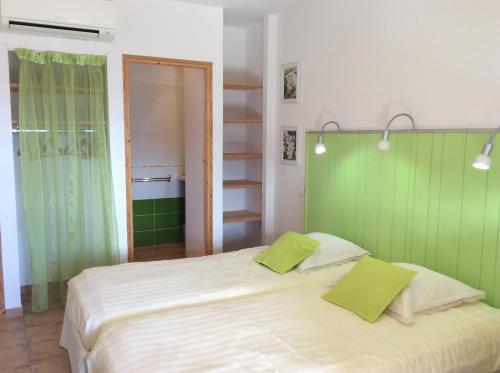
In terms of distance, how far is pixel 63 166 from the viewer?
11.9ft

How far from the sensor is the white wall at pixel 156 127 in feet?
17.6

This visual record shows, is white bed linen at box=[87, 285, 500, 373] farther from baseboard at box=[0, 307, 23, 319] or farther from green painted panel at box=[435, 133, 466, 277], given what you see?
baseboard at box=[0, 307, 23, 319]

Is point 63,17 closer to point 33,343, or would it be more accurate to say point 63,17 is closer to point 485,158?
point 33,343

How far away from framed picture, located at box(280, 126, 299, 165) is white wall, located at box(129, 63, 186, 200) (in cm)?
178

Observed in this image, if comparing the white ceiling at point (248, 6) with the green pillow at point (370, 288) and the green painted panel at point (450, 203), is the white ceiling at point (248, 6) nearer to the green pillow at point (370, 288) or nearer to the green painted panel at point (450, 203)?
the green painted panel at point (450, 203)

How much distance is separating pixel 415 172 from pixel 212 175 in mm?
2030

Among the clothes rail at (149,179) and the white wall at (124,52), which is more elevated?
the white wall at (124,52)

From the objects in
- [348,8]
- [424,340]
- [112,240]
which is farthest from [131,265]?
[348,8]

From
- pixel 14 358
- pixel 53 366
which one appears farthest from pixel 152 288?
pixel 14 358

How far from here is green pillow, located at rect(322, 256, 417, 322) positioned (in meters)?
2.33

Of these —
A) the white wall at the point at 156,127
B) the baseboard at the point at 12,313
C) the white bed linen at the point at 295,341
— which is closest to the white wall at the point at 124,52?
the baseboard at the point at 12,313

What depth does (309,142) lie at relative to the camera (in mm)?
3756

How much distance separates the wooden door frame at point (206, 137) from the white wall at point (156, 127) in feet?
4.60

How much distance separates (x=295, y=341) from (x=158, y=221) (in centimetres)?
385
